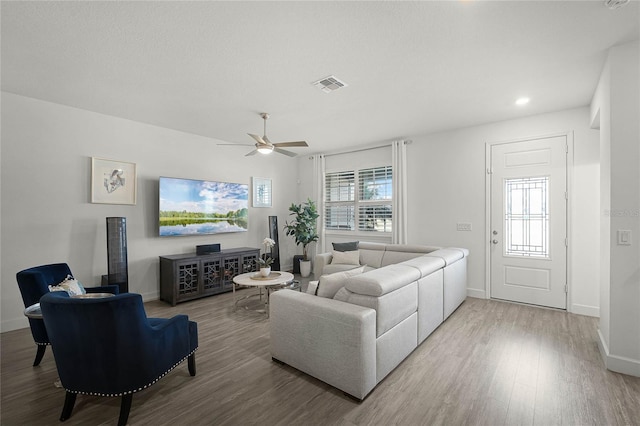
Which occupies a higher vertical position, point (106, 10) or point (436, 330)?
point (106, 10)

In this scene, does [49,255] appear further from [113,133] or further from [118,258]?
[113,133]

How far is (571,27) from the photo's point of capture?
2.29 metres

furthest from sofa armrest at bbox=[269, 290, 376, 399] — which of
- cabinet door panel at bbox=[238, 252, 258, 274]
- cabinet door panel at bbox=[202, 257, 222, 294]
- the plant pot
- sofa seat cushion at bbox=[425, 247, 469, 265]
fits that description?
the plant pot

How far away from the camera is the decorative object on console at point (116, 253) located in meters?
3.90

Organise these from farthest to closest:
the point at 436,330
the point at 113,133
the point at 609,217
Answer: the point at 113,133
the point at 436,330
the point at 609,217

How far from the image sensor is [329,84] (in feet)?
10.6

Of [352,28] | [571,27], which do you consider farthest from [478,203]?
[352,28]

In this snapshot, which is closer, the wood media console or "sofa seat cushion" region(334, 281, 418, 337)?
"sofa seat cushion" region(334, 281, 418, 337)

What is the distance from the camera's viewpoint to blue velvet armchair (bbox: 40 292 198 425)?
1790mm

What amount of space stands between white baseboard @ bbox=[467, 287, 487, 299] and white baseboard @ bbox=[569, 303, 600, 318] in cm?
108

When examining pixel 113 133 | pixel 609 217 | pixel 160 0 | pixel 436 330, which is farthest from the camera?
pixel 113 133

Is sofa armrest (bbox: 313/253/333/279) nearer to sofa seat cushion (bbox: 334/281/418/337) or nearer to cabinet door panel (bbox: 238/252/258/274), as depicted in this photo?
cabinet door panel (bbox: 238/252/258/274)

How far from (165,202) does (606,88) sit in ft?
18.7

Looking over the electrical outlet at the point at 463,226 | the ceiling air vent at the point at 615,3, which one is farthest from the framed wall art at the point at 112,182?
the ceiling air vent at the point at 615,3
